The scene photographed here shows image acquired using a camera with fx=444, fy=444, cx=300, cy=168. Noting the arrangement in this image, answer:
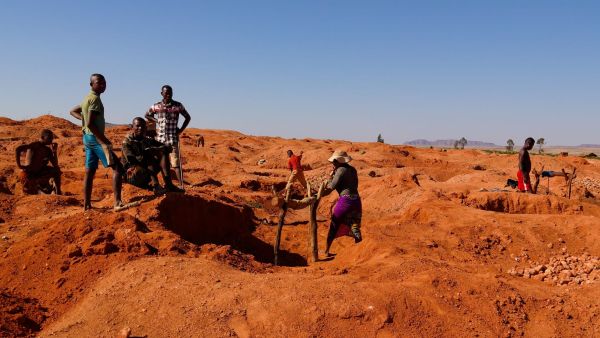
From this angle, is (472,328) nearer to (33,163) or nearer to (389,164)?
(33,163)

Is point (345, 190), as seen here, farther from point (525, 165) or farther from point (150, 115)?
point (525, 165)

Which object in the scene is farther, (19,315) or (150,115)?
(150,115)

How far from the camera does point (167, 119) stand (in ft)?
25.4

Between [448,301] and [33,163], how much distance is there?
25.5ft

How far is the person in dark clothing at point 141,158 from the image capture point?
627cm

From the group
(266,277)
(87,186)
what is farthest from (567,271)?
(87,186)

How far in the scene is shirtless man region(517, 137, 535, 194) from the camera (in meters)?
9.43

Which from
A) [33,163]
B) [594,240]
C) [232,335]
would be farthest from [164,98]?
[594,240]

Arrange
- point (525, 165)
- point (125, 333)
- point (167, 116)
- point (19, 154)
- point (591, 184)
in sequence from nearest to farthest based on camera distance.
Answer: point (125, 333) < point (167, 116) < point (19, 154) < point (525, 165) < point (591, 184)

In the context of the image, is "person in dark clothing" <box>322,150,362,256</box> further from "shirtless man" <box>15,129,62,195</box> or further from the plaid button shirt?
"shirtless man" <box>15,129,62,195</box>

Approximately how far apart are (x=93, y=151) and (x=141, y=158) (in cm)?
64

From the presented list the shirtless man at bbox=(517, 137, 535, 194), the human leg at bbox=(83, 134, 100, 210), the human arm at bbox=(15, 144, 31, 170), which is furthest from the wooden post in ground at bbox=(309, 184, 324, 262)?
the human arm at bbox=(15, 144, 31, 170)

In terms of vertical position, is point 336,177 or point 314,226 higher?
point 336,177

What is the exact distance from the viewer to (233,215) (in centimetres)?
805
